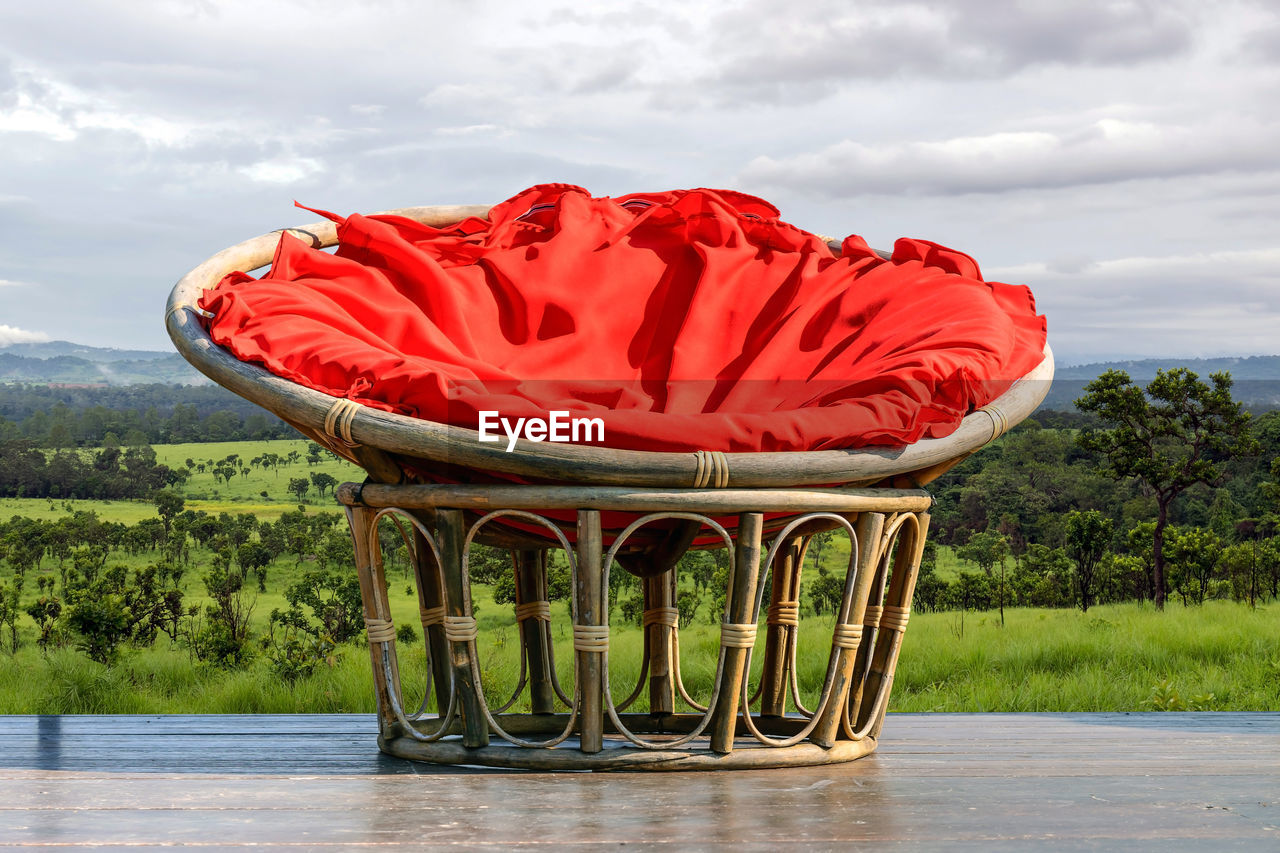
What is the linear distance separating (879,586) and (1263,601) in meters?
9.35

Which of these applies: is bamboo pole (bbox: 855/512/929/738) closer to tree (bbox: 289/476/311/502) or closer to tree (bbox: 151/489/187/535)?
tree (bbox: 151/489/187/535)

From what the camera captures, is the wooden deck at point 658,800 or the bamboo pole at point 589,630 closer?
the wooden deck at point 658,800

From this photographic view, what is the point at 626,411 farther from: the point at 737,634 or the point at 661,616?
the point at 661,616

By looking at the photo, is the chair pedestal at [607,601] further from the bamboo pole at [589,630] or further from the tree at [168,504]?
the tree at [168,504]

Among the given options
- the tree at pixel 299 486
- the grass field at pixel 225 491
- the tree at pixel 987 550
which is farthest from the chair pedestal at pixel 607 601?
the tree at pixel 299 486

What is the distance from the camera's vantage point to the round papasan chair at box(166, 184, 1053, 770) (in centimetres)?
151

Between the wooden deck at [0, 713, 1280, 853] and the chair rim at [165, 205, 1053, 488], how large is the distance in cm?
39

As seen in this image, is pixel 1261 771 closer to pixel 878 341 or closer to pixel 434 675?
pixel 878 341

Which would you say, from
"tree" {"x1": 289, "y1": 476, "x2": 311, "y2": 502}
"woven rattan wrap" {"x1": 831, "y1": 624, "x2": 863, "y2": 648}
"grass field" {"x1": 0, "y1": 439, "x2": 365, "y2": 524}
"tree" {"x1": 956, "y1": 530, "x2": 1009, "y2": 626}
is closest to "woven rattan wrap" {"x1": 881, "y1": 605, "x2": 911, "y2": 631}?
"woven rattan wrap" {"x1": 831, "y1": 624, "x2": 863, "y2": 648}

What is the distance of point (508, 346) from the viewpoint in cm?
203

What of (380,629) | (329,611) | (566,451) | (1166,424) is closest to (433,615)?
(380,629)

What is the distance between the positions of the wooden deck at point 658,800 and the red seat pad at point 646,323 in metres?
0.45

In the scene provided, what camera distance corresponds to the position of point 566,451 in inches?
57.1

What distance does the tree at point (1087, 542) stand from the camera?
1046 centimetres
